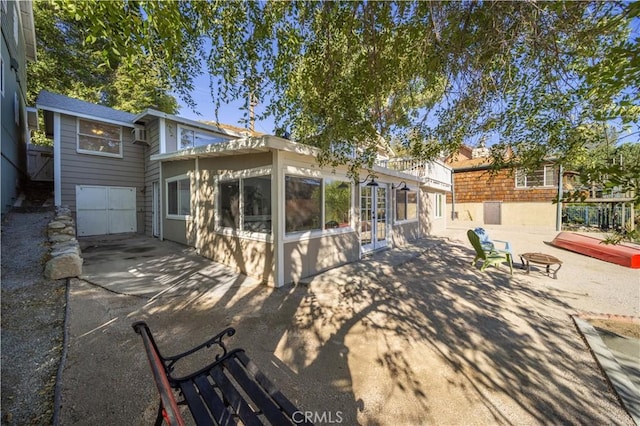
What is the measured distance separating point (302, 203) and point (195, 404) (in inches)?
157

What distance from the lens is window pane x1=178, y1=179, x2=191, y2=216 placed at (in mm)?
7629

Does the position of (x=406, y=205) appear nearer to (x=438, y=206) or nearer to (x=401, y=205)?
(x=401, y=205)

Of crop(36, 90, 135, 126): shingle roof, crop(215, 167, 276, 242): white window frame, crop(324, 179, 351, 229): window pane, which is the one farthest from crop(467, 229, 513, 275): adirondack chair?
crop(36, 90, 135, 126): shingle roof

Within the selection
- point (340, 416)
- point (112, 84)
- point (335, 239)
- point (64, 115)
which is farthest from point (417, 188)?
point (112, 84)

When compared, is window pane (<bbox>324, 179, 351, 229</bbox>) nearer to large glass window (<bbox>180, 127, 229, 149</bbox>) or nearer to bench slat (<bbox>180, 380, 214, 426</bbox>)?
bench slat (<bbox>180, 380, 214, 426</bbox>)

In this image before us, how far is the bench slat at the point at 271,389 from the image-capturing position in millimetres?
1398

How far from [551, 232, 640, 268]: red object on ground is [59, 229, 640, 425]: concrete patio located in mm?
1212

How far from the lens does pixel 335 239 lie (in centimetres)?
611

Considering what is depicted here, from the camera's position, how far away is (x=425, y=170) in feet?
37.5

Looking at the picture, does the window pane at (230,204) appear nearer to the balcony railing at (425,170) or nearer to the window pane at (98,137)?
the balcony railing at (425,170)

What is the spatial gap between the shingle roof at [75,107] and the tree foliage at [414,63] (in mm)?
7975

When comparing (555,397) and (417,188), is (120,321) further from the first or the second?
(417,188)

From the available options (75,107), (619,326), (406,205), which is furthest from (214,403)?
(75,107)

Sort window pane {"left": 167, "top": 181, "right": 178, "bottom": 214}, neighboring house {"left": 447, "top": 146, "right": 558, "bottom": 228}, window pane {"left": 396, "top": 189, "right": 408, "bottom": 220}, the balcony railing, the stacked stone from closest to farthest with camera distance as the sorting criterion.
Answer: the stacked stone < window pane {"left": 167, "top": 181, "right": 178, "bottom": 214} < window pane {"left": 396, "top": 189, "right": 408, "bottom": 220} < the balcony railing < neighboring house {"left": 447, "top": 146, "right": 558, "bottom": 228}
